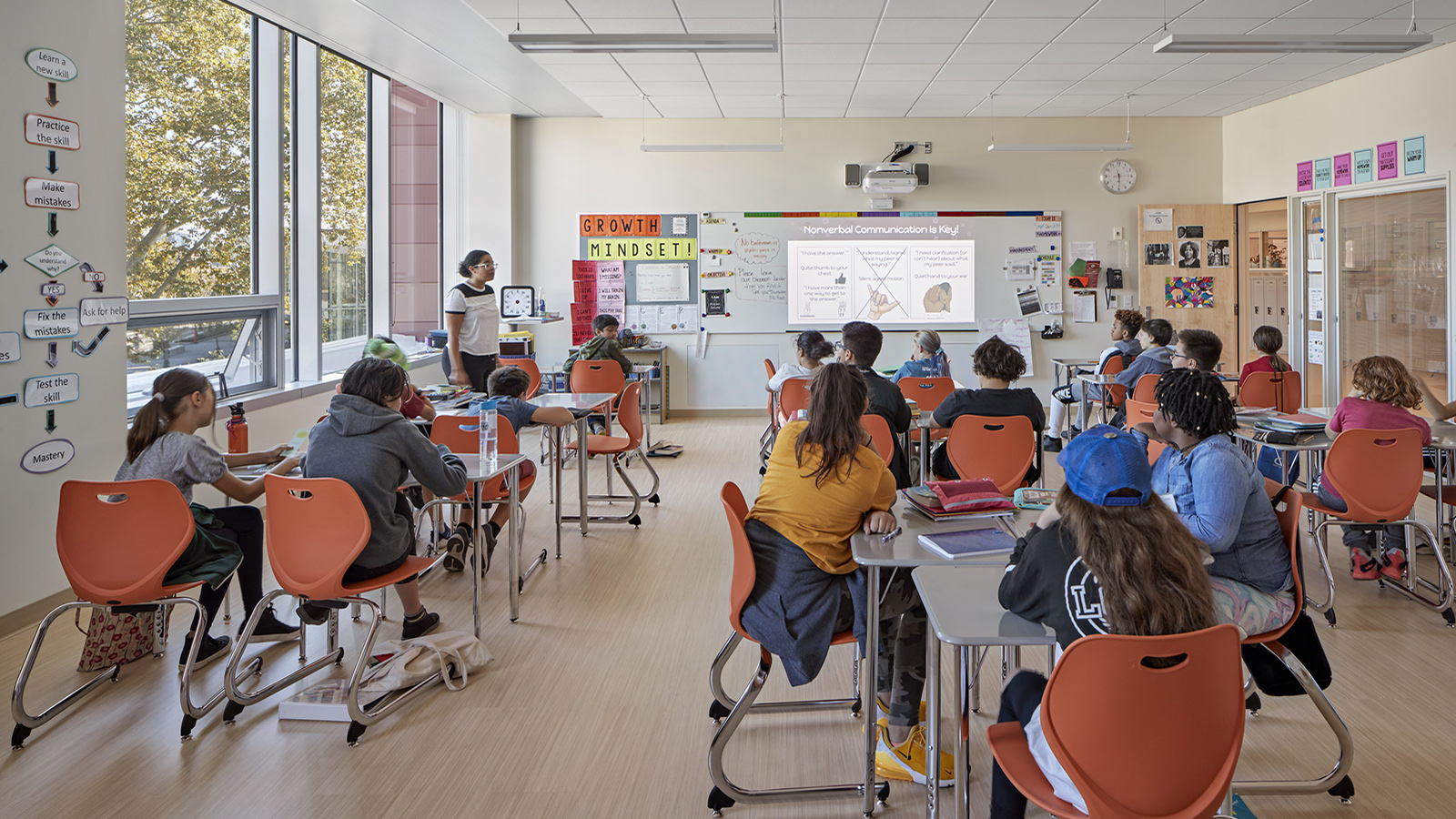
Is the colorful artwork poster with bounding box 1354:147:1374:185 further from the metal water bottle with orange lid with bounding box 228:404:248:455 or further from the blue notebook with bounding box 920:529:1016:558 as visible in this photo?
the metal water bottle with orange lid with bounding box 228:404:248:455

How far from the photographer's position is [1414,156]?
639 cm

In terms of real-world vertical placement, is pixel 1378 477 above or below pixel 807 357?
below

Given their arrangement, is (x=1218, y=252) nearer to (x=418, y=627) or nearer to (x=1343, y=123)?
(x=1343, y=123)

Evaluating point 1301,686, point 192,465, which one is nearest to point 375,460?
point 192,465

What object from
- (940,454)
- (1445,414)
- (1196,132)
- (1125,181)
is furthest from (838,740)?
(1196,132)

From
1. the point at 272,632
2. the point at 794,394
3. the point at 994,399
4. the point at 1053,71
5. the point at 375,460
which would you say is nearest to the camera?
the point at 375,460

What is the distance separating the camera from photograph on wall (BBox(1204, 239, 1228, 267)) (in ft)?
28.3

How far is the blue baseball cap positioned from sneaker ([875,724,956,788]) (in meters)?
1.05

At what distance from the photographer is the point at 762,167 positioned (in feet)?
28.6

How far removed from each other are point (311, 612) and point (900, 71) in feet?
18.3

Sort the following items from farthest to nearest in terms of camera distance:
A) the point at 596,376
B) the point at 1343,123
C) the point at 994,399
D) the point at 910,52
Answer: the point at 1343,123
the point at 910,52
the point at 596,376
the point at 994,399

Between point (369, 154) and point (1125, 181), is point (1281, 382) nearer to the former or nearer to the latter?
point (1125, 181)

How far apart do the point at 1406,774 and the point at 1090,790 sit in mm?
1541

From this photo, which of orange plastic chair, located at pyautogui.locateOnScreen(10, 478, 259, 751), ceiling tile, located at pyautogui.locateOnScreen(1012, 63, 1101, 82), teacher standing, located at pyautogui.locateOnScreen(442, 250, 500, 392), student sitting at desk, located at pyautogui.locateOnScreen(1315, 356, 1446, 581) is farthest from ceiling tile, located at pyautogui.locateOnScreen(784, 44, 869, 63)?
orange plastic chair, located at pyautogui.locateOnScreen(10, 478, 259, 751)
